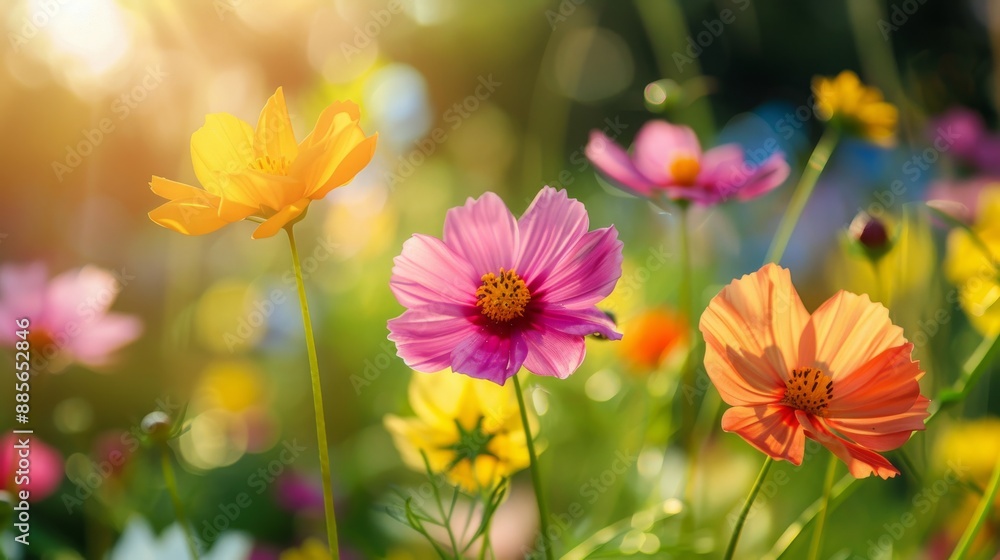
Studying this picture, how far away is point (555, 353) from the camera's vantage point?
310mm

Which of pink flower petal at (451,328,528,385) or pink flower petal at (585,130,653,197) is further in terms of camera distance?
pink flower petal at (585,130,653,197)

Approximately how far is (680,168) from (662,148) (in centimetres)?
4

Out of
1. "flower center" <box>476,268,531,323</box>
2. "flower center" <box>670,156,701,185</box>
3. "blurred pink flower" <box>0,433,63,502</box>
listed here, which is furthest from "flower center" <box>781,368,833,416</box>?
"blurred pink flower" <box>0,433,63,502</box>

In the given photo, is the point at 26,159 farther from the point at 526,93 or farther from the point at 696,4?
the point at 696,4

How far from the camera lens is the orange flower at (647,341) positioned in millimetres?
638

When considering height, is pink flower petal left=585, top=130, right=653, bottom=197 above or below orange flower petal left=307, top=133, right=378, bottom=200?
above

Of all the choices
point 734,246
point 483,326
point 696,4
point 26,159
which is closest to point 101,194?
point 26,159

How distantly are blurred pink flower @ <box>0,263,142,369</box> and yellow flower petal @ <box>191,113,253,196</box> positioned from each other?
0.20 metres

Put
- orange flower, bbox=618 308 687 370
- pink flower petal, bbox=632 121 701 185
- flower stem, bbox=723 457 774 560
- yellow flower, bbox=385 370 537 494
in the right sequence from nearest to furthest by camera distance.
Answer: flower stem, bbox=723 457 774 560
yellow flower, bbox=385 370 537 494
pink flower petal, bbox=632 121 701 185
orange flower, bbox=618 308 687 370

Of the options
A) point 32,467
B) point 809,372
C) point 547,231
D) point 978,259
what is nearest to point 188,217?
point 547,231

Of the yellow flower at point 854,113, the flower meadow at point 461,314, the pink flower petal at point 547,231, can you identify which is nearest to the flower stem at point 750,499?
the flower meadow at point 461,314

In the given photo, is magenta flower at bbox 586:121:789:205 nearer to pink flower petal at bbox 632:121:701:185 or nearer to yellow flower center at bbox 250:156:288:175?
pink flower petal at bbox 632:121:701:185

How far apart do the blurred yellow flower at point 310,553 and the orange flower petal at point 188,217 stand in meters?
0.28

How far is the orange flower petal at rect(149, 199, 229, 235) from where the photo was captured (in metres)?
0.31
